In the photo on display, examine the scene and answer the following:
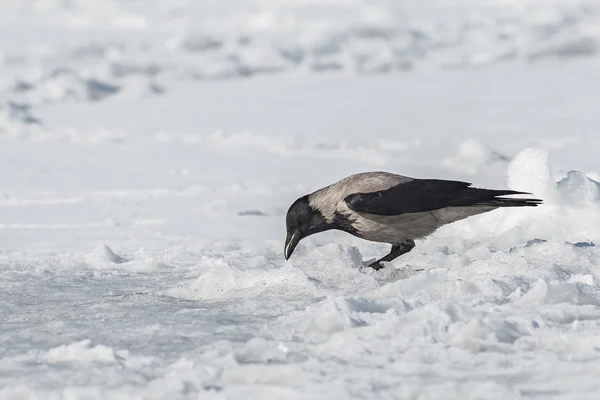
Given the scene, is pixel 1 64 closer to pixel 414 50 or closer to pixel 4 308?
pixel 414 50

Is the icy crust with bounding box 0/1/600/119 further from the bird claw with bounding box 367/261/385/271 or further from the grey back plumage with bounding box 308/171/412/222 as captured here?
the bird claw with bounding box 367/261/385/271

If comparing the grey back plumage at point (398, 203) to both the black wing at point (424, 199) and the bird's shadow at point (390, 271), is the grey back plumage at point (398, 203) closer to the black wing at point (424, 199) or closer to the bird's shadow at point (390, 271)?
the black wing at point (424, 199)

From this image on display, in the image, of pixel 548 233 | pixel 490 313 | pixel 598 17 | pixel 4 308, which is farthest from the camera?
pixel 598 17

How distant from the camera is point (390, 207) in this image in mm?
5289

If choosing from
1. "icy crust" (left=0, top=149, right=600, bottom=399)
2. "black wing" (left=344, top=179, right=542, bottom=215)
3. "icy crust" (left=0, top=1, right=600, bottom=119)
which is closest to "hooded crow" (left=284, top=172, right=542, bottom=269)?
"black wing" (left=344, top=179, right=542, bottom=215)

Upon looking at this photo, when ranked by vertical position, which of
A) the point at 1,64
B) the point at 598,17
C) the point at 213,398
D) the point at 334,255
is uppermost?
the point at 598,17

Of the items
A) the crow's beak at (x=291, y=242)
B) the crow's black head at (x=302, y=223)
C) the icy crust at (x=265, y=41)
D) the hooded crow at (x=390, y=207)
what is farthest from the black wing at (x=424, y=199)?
the icy crust at (x=265, y=41)

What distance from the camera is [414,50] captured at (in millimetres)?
15539

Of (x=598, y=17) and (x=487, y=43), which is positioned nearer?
(x=487, y=43)

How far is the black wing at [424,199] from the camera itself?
5.29 meters

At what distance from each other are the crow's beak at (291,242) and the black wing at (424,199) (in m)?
0.37

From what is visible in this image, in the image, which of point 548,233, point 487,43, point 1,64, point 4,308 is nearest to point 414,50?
point 487,43

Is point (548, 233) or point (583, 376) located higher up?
point (548, 233)

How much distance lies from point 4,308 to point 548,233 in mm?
3107
